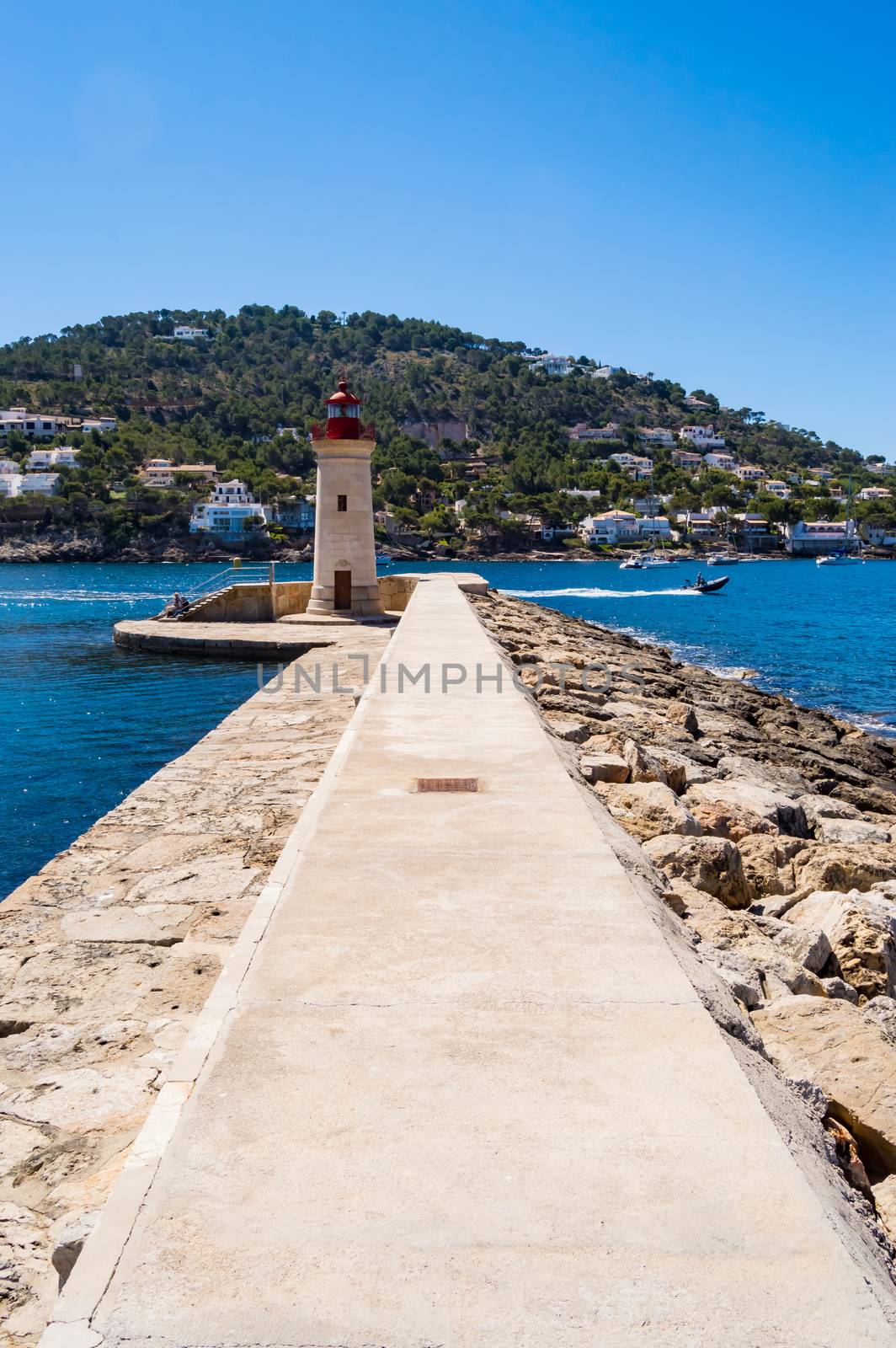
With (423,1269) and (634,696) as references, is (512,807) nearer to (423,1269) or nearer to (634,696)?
(423,1269)

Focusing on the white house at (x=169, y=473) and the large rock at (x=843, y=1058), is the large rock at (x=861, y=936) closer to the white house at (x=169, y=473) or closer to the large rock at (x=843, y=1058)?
the large rock at (x=843, y=1058)

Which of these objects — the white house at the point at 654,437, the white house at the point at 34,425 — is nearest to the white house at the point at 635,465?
the white house at the point at 654,437

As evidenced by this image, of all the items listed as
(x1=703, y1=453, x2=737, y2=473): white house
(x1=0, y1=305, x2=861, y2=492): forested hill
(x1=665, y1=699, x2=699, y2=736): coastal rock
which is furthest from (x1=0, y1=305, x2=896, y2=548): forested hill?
(x1=665, y1=699, x2=699, y2=736): coastal rock

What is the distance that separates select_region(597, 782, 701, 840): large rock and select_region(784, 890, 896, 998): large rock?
1.19m

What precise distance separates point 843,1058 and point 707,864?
2443mm

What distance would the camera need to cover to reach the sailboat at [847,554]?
393ft

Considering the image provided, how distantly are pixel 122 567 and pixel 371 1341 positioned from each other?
102171mm

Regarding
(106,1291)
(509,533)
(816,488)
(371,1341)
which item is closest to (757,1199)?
(371,1341)

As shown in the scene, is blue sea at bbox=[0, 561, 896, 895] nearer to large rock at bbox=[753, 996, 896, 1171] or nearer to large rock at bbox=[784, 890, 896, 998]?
large rock at bbox=[784, 890, 896, 998]

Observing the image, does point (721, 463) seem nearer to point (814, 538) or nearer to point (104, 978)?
point (814, 538)

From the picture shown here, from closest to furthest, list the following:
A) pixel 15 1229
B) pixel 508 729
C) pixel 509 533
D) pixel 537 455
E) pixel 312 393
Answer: pixel 15 1229 < pixel 508 729 < pixel 509 533 < pixel 537 455 < pixel 312 393

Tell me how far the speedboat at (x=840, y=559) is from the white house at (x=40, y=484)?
84.8 meters

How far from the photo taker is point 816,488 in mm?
165375

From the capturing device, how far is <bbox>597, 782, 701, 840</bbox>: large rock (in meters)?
6.71
